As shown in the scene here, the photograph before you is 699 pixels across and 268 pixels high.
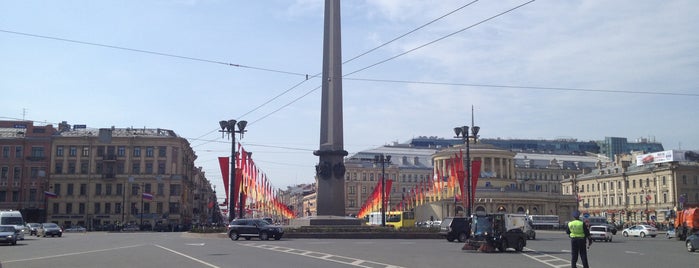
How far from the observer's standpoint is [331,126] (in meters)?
42.6

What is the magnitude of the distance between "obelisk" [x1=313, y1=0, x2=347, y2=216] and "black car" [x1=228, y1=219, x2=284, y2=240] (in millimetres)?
4269

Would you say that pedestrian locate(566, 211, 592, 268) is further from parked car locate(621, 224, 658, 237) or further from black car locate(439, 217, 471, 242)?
parked car locate(621, 224, 658, 237)

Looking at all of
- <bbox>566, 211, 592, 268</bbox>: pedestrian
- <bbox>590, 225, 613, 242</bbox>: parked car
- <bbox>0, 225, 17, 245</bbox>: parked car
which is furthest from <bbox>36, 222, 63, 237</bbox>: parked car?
<bbox>566, 211, 592, 268</bbox>: pedestrian

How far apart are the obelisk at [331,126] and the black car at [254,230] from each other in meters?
4.27

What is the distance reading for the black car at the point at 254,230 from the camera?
40.2 metres

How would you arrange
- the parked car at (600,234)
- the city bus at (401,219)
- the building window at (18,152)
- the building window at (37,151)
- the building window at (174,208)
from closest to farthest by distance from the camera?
the parked car at (600,234)
the city bus at (401,219)
the building window at (18,152)
the building window at (37,151)
the building window at (174,208)

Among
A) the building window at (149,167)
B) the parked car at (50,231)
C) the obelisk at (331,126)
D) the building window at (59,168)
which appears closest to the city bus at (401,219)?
the obelisk at (331,126)

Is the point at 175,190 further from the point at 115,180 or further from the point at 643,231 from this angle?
the point at 643,231

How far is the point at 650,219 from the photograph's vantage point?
9738 cm

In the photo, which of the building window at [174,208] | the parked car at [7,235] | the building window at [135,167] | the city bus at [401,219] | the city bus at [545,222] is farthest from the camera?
the building window at [135,167]

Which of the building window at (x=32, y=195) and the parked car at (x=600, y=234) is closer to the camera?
the parked car at (x=600, y=234)

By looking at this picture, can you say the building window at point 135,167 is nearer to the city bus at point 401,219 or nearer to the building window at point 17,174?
the building window at point 17,174

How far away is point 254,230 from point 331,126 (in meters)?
7.72

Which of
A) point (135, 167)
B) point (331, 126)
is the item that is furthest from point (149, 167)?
point (331, 126)
